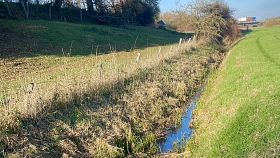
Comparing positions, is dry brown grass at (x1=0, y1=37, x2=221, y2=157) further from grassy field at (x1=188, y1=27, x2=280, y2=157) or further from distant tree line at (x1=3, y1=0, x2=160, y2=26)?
distant tree line at (x1=3, y1=0, x2=160, y2=26)

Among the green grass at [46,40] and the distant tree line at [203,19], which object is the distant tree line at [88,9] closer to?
the green grass at [46,40]

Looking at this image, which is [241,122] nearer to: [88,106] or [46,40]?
[88,106]

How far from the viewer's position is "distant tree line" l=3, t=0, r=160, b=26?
91.0ft

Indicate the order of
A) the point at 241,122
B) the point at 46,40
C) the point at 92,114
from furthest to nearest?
the point at 46,40
the point at 92,114
the point at 241,122

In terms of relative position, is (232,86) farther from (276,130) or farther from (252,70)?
(276,130)

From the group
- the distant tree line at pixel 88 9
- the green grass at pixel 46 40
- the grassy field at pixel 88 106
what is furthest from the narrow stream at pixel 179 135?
the distant tree line at pixel 88 9

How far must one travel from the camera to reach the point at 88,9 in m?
38.0

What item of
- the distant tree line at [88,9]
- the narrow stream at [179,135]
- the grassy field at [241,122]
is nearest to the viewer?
the grassy field at [241,122]

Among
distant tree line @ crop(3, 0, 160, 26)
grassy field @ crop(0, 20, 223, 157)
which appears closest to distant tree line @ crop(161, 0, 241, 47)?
distant tree line @ crop(3, 0, 160, 26)

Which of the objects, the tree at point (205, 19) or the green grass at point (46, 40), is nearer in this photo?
the green grass at point (46, 40)

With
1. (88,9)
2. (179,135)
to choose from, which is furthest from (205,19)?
(179,135)

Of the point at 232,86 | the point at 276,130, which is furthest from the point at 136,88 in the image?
the point at 276,130

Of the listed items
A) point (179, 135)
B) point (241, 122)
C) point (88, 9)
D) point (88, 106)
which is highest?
point (88, 9)

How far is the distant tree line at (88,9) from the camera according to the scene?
27.7 m
